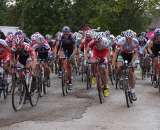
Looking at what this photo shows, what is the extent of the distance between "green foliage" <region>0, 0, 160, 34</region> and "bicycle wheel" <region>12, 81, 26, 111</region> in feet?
144

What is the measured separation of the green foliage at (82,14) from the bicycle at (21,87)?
143 ft

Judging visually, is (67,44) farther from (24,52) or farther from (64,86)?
(24,52)

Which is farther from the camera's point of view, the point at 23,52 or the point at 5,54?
the point at 5,54

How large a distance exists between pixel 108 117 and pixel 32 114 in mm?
1747

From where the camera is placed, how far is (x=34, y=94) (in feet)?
48.2

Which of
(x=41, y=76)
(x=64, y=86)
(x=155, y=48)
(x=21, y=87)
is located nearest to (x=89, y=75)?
(x=64, y=86)

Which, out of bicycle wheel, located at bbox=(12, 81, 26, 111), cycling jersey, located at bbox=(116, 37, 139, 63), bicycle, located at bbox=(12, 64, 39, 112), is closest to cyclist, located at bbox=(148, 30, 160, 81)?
cycling jersey, located at bbox=(116, 37, 139, 63)

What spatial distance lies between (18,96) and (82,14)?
156ft

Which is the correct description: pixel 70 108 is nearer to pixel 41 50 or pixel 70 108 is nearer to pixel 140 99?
pixel 140 99

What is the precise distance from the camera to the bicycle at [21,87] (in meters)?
12.8

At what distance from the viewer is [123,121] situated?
11508 mm

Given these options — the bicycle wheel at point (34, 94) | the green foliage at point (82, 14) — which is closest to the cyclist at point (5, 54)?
the bicycle wheel at point (34, 94)

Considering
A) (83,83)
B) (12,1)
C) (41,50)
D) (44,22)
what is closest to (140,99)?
(41,50)

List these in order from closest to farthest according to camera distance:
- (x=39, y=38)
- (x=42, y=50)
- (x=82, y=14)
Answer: (x=39, y=38), (x=42, y=50), (x=82, y=14)
